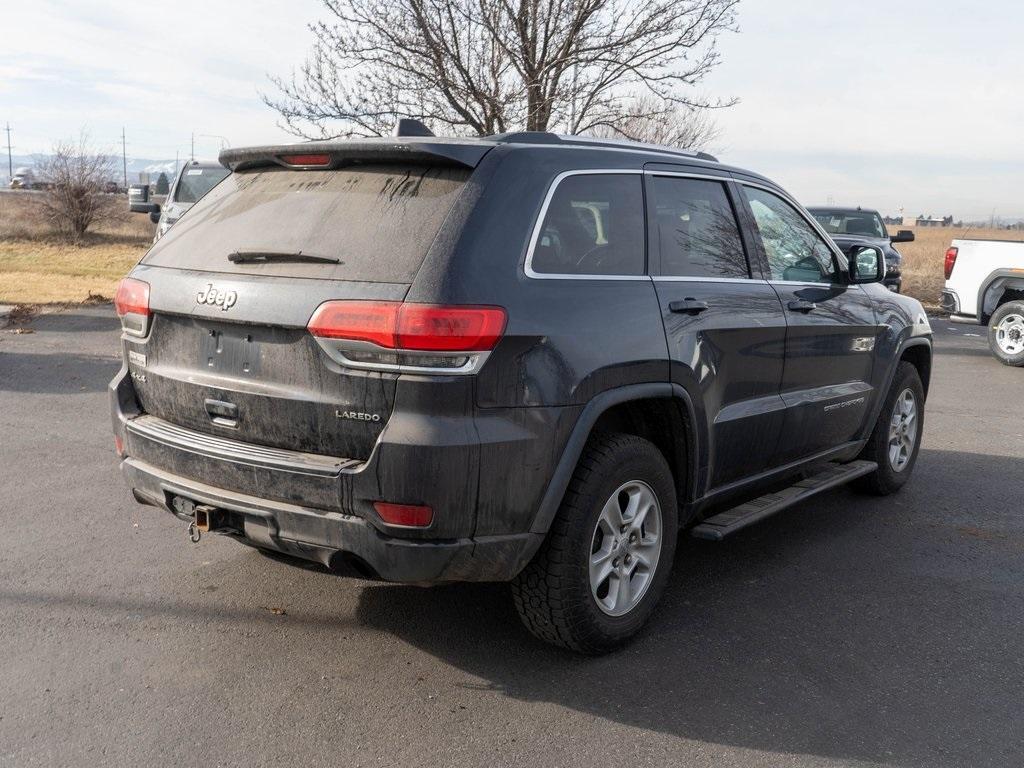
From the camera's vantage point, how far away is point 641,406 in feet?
13.5

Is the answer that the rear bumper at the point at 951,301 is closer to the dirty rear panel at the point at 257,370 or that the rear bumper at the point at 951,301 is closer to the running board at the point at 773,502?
the running board at the point at 773,502

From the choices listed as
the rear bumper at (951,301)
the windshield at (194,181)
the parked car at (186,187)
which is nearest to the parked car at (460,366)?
the rear bumper at (951,301)

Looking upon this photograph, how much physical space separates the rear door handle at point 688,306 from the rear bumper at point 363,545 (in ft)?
3.77

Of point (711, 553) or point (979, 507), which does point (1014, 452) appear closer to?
point (979, 507)

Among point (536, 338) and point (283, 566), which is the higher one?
point (536, 338)

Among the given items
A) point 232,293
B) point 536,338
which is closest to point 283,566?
point 232,293

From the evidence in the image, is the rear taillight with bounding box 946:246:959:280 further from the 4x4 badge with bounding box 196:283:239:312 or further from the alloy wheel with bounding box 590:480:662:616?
the 4x4 badge with bounding box 196:283:239:312

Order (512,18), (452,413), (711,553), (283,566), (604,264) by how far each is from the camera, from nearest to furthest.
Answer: (452,413) < (604,264) < (283,566) < (711,553) < (512,18)

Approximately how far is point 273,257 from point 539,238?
3.08 ft

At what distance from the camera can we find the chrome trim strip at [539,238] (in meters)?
3.51

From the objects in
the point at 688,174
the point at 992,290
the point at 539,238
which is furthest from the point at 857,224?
the point at 539,238

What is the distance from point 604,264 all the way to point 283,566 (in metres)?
2.07

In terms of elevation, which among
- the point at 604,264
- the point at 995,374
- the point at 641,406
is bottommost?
the point at 995,374

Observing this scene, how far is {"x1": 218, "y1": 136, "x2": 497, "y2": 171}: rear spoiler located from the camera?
350cm
